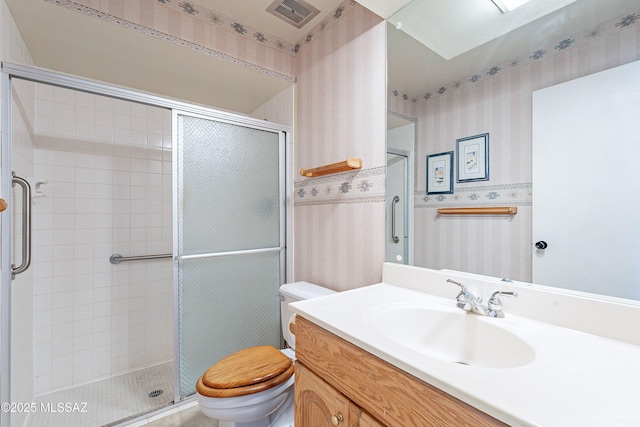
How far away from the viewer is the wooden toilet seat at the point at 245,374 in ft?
3.71

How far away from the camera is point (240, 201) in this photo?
5.67ft

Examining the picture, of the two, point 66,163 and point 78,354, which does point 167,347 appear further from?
point 66,163

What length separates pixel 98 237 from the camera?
1941 mm

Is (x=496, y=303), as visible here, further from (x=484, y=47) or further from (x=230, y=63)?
(x=230, y=63)

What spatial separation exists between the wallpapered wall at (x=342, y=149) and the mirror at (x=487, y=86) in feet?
0.45

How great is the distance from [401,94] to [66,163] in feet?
7.21

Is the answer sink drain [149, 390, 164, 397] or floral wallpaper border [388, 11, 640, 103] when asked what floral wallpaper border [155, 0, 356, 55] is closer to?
floral wallpaper border [388, 11, 640, 103]

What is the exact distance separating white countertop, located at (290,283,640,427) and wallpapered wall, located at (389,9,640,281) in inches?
10.7

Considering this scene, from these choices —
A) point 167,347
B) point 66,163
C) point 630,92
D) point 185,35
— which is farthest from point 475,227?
point 66,163

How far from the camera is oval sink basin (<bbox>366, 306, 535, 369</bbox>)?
0.77m

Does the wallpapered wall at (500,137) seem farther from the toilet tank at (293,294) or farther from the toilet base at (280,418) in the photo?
the toilet base at (280,418)

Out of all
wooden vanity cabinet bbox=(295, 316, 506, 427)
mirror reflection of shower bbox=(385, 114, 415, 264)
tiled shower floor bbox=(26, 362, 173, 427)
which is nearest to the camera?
wooden vanity cabinet bbox=(295, 316, 506, 427)

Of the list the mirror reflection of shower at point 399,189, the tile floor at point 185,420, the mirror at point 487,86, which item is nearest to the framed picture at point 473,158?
the mirror at point 487,86

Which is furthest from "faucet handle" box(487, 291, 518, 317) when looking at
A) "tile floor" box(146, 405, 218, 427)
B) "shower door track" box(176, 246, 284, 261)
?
"tile floor" box(146, 405, 218, 427)
